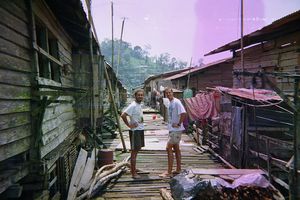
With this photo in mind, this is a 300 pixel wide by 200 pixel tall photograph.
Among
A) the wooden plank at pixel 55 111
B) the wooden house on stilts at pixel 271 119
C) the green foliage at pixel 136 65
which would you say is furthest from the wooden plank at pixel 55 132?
the green foliage at pixel 136 65

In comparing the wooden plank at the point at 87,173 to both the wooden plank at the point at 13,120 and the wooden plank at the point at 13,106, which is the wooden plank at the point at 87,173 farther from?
the wooden plank at the point at 13,106

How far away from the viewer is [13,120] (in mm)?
3627

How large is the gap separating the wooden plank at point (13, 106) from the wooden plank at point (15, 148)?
1.44ft

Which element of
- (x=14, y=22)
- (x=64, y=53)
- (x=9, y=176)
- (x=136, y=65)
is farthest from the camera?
(x=136, y=65)

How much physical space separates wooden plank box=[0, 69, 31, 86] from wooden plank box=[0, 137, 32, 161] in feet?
2.74

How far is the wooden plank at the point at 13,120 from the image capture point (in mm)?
3311

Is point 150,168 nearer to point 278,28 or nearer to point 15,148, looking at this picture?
point 15,148

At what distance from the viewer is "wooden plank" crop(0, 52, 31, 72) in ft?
11.2

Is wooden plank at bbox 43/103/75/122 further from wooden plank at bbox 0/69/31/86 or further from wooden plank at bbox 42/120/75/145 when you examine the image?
wooden plank at bbox 0/69/31/86

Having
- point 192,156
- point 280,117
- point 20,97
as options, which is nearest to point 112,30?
point 192,156

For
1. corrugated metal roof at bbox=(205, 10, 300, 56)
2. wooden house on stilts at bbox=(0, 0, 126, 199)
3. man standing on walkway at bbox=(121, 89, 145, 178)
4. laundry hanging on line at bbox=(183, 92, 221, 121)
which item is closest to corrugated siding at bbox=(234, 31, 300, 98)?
corrugated metal roof at bbox=(205, 10, 300, 56)

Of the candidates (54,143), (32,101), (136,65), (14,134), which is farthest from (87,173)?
(136,65)

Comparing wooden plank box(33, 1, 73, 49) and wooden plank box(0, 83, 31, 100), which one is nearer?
wooden plank box(0, 83, 31, 100)

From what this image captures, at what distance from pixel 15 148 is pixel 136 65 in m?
116
